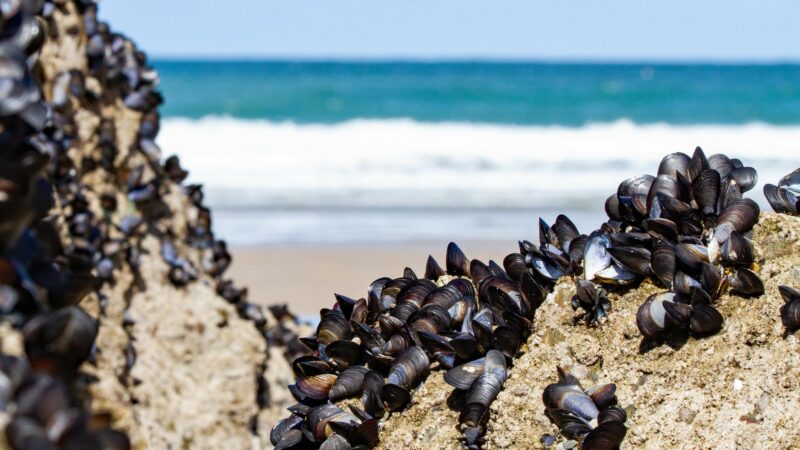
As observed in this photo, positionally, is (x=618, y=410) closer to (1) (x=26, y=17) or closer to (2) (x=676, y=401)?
(2) (x=676, y=401)

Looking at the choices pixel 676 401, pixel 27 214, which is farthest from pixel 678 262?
pixel 27 214

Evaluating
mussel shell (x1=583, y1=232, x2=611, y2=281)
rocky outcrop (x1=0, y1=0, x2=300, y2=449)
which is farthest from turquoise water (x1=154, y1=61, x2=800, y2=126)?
mussel shell (x1=583, y1=232, x2=611, y2=281)

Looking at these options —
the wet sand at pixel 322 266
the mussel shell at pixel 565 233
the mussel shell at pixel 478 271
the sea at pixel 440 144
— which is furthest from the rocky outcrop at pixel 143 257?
the sea at pixel 440 144

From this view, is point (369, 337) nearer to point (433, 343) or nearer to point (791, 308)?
point (433, 343)

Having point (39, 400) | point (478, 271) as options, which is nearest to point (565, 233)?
point (478, 271)

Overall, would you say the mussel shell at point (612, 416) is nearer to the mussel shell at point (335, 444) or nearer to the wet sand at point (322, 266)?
the mussel shell at point (335, 444)

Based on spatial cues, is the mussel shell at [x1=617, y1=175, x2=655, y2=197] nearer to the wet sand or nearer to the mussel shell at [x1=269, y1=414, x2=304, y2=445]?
the mussel shell at [x1=269, y1=414, x2=304, y2=445]
